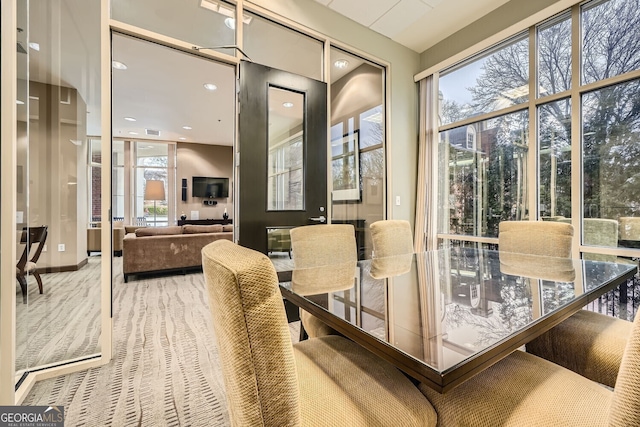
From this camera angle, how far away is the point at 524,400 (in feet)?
2.69

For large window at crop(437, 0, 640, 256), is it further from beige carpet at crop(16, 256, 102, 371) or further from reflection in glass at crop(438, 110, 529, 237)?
beige carpet at crop(16, 256, 102, 371)

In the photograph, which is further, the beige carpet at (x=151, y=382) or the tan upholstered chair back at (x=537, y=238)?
the tan upholstered chair back at (x=537, y=238)

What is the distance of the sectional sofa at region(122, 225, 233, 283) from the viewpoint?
13.6 ft

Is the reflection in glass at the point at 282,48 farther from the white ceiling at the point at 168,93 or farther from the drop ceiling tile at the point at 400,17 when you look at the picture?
the drop ceiling tile at the point at 400,17

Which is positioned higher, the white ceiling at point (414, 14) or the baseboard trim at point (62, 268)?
the white ceiling at point (414, 14)

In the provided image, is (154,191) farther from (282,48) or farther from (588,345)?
(588,345)

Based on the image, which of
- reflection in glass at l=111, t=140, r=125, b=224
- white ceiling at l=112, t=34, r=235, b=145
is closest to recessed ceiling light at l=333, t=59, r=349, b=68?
white ceiling at l=112, t=34, r=235, b=145

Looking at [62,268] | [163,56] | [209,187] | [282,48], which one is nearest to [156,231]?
[62,268]

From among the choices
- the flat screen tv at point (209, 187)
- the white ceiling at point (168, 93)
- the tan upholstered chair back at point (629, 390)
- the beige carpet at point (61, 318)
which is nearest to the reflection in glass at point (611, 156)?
the tan upholstered chair back at point (629, 390)

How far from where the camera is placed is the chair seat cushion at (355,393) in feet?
2.50

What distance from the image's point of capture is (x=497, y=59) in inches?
124

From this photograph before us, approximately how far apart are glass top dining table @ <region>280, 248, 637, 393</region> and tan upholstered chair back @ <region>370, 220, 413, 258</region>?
0.89 ft

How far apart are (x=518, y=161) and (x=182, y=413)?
11.5 feet

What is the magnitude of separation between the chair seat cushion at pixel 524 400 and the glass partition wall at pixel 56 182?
2181mm
